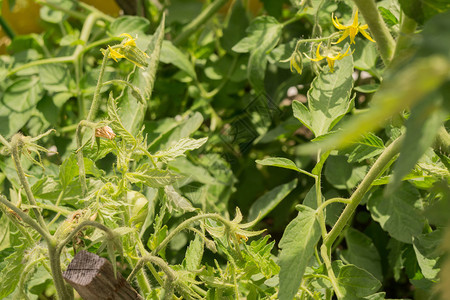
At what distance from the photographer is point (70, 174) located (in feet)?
2.36

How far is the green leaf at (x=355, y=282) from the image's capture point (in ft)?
2.03

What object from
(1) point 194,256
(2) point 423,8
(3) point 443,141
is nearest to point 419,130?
(2) point 423,8

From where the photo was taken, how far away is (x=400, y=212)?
0.82 m

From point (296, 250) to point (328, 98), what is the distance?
249 millimetres

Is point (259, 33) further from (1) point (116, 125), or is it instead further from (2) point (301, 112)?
(1) point (116, 125)

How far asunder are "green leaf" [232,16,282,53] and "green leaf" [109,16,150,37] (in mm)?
218

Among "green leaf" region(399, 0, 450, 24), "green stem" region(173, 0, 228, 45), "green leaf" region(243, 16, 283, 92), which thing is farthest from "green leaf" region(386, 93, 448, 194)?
"green stem" region(173, 0, 228, 45)

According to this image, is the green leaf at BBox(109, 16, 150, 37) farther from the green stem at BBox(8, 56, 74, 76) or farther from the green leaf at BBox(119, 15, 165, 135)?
the green leaf at BBox(119, 15, 165, 135)

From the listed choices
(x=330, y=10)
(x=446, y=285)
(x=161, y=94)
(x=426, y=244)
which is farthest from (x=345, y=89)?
(x=161, y=94)

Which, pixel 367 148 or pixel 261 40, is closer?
pixel 367 148

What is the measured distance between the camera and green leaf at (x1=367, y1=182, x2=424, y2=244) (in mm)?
795

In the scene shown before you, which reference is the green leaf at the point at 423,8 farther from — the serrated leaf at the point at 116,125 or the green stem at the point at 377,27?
the serrated leaf at the point at 116,125

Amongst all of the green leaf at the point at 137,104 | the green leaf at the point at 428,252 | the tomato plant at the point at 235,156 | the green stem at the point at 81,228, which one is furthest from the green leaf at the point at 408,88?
the green leaf at the point at 137,104

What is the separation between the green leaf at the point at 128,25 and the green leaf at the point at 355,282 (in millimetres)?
694
